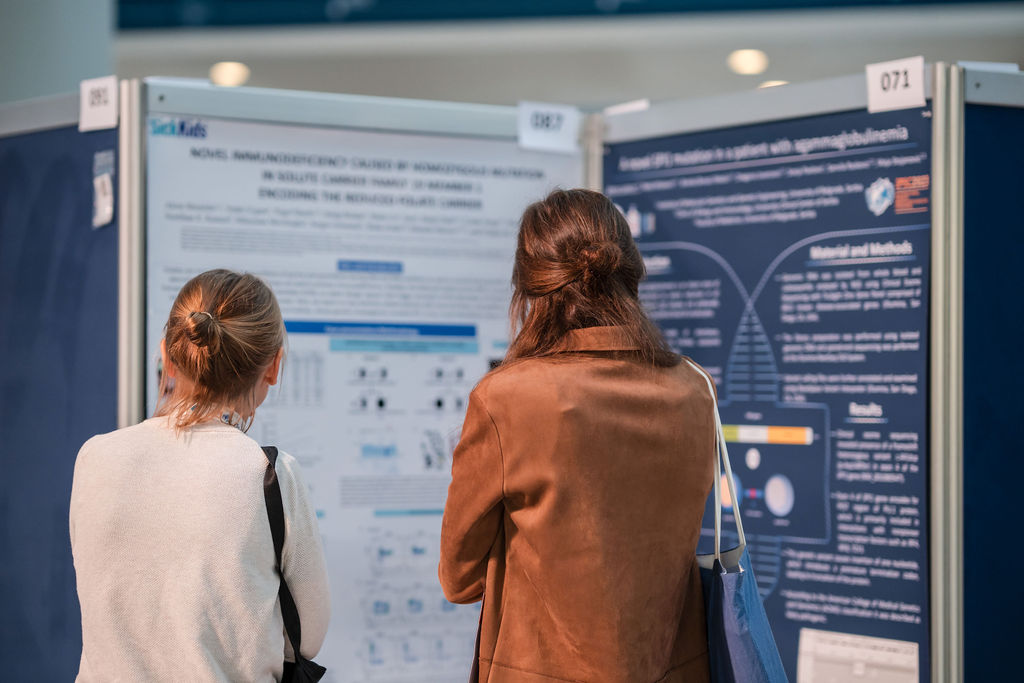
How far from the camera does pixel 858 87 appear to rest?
2.27 metres

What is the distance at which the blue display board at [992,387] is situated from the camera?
215 cm

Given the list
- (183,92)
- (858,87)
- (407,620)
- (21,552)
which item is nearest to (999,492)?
(858,87)

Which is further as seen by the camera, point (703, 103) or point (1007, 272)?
point (703, 103)

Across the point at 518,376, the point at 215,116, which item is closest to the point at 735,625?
the point at 518,376

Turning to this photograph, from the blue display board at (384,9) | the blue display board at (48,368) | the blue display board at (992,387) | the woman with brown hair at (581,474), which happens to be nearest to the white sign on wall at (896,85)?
the blue display board at (992,387)

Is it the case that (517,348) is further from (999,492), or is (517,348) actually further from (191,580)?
(999,492)

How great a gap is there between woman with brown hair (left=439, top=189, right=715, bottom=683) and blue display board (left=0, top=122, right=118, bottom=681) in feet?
4.36

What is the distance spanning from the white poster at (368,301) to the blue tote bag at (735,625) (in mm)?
1185

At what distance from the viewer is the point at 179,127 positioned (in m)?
2.43

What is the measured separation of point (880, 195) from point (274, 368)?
4.79 feet

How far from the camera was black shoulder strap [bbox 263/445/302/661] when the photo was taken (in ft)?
4.94

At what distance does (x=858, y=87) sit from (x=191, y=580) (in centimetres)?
182

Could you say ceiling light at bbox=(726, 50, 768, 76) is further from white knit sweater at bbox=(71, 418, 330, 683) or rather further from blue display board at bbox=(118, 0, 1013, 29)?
white knit sweater at bbox=(71, 418, 330, 683)

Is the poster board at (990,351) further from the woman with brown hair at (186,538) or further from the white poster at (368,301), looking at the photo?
the woman with brown hair at (186,538)
